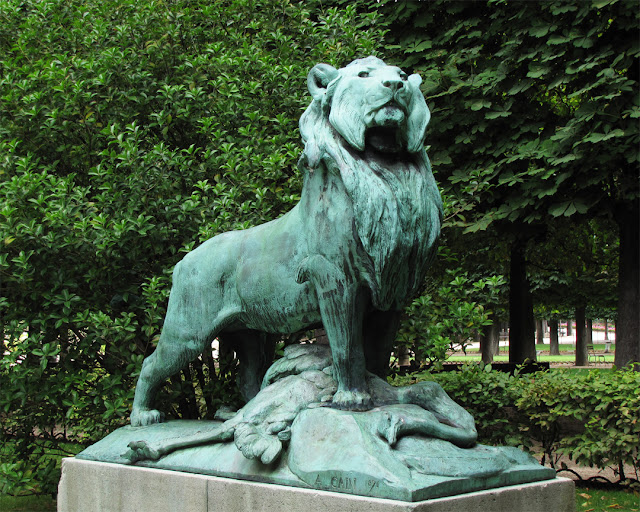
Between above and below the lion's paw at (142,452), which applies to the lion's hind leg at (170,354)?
above

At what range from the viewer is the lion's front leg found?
13.4ft

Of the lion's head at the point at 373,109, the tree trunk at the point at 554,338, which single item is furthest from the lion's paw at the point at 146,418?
the tree trunk at the point at 554,338

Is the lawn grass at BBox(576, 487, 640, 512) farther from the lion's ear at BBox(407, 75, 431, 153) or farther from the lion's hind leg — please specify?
the lion's ear at BBox(407, 75, 431, 153)

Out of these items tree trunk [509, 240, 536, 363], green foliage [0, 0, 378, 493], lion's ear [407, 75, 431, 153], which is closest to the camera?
lion's ear [407, 75, 431, 153]

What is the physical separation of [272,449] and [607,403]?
4.45 m

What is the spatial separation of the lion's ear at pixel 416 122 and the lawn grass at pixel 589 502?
441cm

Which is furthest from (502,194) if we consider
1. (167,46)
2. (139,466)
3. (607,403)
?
(139,466)

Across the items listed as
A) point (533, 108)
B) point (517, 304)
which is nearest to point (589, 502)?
point (533, 108)

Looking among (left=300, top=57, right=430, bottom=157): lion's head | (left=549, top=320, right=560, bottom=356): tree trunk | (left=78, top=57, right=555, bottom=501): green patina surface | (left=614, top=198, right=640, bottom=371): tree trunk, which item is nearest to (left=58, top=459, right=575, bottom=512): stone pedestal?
(left=78, top=57, right=555, bottom=501): green patina surface

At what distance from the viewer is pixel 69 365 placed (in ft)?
21.7

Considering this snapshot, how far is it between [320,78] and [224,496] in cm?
242

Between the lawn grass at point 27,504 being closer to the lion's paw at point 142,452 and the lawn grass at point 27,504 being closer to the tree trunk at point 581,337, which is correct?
the lion's paw at point 142,452

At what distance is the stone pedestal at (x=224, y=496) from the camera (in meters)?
3.46

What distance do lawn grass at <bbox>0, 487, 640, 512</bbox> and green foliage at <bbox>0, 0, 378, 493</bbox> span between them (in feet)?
3.96
